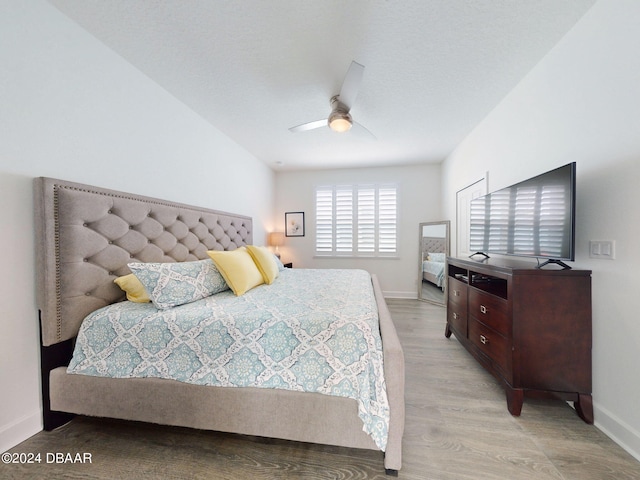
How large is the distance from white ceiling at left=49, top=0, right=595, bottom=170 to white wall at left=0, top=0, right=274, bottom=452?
191 mm

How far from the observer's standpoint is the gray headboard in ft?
4.19

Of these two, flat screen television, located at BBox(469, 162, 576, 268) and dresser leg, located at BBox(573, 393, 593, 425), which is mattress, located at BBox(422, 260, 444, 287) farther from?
dresser leg, located at BBox(573, 393, 593, 425)

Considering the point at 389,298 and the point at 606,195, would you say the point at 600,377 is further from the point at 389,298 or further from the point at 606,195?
the point at 389,298

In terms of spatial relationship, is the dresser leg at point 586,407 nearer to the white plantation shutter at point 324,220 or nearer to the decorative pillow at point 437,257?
the decorative pillow at point 437,257

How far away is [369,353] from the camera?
1.12 metres

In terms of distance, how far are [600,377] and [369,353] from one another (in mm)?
1487

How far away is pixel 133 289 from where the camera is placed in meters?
1.54

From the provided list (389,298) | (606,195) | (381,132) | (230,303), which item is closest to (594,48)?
(606,195)

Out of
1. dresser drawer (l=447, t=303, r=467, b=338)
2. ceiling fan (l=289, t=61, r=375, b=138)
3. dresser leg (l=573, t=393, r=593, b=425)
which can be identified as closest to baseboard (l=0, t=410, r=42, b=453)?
ceiling fan (l=289, t=61, r=375, b=138)

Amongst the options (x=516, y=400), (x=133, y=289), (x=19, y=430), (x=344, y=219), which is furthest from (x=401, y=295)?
(x=19, y=430)

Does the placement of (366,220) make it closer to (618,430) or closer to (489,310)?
Answer: (489,310)

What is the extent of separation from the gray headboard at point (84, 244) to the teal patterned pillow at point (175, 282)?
0.80 ft

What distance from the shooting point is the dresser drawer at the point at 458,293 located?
2.19 metres

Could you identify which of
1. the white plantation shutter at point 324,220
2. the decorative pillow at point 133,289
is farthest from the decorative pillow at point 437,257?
the decorative pillow at point 133,289
